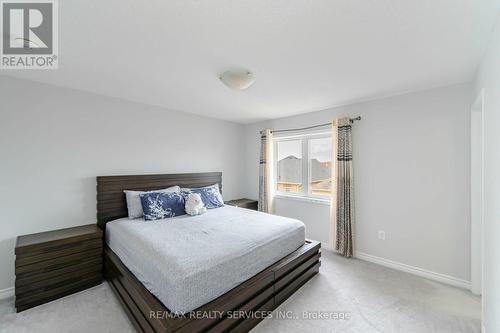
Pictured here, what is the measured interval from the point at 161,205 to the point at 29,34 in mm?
2103

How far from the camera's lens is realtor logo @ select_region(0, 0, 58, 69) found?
134cm

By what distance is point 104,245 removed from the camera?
8.87ft

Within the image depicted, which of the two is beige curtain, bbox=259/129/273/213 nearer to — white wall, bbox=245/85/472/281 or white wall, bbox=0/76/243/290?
white wall, bbox=245/85/472/281

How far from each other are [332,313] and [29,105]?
399 cm

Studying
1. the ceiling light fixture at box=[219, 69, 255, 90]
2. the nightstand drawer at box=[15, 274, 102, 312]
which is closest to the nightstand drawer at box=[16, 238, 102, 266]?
the nightstand drawer at box=[15, 274, 102, 312]

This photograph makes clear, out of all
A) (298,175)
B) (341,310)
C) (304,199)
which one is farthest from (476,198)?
(298,175)

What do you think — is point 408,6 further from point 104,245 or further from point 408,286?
point 104,245

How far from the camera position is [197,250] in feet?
6.14

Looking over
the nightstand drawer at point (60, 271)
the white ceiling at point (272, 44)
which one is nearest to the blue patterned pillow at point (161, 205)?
the nightstand drawer at point (60, 271)

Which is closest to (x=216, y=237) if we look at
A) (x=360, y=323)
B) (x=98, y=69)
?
(x=360, y=323)

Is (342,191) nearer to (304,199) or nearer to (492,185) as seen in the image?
(304,199)

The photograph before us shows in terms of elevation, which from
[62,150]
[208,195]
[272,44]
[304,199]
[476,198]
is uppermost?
[272,44]

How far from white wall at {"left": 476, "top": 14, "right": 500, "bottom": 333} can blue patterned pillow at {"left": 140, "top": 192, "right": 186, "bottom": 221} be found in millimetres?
3137

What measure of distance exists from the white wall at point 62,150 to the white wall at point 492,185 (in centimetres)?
379
